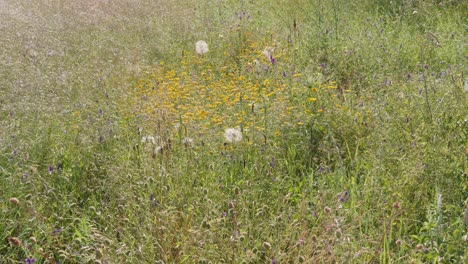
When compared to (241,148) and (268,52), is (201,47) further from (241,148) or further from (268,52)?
(241,148)

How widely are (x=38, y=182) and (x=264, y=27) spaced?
13.8 feet

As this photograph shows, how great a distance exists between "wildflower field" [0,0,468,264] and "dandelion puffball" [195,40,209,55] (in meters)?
0.02

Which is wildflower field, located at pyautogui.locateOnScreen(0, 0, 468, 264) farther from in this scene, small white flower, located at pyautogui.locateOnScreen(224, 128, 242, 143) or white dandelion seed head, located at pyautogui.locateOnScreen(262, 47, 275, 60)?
white dandelion seed head, located at pyautogui.locateOnScreen(262, 47, 275, 60)

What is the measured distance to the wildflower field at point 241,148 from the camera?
2004 mm

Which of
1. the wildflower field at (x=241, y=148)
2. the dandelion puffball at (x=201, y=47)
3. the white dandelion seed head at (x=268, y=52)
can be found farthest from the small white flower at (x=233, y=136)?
the dandelion puffball at (x=201, y=47)

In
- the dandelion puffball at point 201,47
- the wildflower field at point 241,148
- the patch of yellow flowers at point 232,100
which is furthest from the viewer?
the dandelion puffball at point 201,47

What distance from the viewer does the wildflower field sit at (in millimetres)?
2004

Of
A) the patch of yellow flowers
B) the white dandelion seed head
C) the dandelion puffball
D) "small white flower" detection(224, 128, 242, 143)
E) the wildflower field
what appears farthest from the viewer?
the dandelion puffball

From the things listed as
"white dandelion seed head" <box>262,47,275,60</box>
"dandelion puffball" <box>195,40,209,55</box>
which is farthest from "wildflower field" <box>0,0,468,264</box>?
"white dandelion seed head" <box>262,47,275,60</box>

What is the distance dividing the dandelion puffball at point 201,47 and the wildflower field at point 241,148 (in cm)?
2

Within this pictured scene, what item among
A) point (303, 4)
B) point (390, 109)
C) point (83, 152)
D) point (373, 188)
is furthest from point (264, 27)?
point (373, 188)

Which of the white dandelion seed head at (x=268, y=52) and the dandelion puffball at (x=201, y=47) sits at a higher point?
the white dandelion seed head at (x=268, y=52)

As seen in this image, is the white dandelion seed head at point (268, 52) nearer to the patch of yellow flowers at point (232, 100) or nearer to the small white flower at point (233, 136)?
the patch of yellow flowers at point (232, 100)

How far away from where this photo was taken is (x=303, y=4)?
673 centimetres
